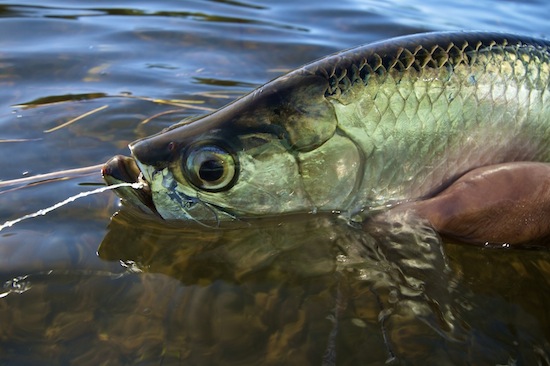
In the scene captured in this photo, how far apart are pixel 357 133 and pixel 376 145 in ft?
0.32

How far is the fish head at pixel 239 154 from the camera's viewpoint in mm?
2494

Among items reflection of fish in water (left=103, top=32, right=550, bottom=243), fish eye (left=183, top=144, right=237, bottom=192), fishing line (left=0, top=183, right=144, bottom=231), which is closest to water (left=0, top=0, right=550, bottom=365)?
→ fishing line (left=0, top=183, right=144, bottom=231)

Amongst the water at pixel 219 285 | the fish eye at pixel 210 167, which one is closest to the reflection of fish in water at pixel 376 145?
the fish eye at pixel 210 167

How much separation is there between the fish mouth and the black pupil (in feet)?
0.82

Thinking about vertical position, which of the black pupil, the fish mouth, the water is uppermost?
the black pupil

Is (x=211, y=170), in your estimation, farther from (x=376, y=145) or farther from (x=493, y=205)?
(x=493, y=205)

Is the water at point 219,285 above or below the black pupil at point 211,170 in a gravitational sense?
below

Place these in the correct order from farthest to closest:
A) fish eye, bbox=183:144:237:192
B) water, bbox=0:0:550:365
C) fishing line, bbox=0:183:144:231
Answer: fishing line, bbox=0:183:144:231 < fish eye, bbox=183:144:237:192 < water, bbox=0:0:550:365

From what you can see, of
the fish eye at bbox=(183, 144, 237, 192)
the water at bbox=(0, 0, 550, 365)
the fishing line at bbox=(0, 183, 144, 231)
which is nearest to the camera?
the water at bbox=(0, 0, 550, 365)

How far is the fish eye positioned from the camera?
8.11ft

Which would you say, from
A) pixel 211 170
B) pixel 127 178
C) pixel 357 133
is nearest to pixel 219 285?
pixel 211 170

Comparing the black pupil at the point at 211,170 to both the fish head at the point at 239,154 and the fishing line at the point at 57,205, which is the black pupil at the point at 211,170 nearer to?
the fish head at the point at 239,154

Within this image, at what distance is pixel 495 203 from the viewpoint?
8.20 ft

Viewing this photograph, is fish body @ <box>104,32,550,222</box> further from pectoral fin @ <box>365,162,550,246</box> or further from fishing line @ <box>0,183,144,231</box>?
pectoral fin @ <box>365,162,550,246</box>
